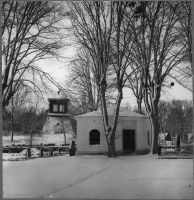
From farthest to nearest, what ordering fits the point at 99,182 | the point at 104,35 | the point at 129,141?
the point at 129,141
the point at 104,35
the point at 99,182

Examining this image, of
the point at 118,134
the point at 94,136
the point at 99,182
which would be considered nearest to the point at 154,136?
the point at 118,134

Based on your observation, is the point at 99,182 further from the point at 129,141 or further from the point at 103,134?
the point at 129,141

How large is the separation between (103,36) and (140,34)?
2.48 metres

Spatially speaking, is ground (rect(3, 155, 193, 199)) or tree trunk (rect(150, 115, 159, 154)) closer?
ground (rect(3, 155, 193, 199))

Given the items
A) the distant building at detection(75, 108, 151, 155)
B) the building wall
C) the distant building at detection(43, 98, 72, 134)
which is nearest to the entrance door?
the distant building at detection(75, 108, 151, 155)

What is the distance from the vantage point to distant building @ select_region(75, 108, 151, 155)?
17016 millimetres

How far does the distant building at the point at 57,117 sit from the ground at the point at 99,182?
4167mm

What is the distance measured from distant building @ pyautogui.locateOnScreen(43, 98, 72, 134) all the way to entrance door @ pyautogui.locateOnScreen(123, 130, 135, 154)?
12.8 ft

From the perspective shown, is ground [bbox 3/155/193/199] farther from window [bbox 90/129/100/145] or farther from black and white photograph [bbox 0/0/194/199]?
window [bbox 90/129/100/145]

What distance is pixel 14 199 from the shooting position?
24.0 ft

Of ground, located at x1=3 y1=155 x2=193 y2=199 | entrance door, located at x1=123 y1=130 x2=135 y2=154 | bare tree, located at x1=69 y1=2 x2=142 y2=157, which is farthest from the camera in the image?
entrance door, located at x1=123 y1=130 x2=135 y2=154

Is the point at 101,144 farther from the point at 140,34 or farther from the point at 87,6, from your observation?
the point at 87,6

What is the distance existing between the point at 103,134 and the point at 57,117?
10.1 ft

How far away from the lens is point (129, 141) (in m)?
18.2
